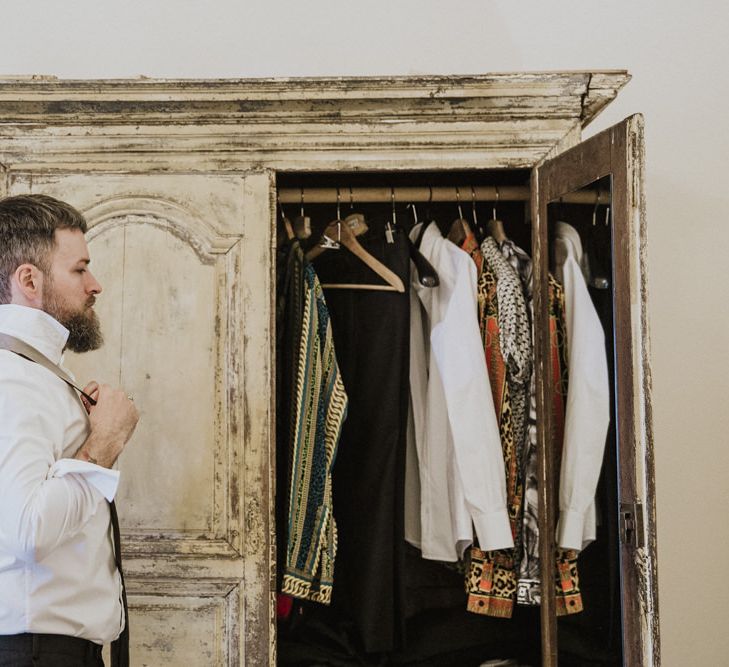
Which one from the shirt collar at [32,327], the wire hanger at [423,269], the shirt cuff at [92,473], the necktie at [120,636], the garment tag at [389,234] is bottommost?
the necktie at [120,636]

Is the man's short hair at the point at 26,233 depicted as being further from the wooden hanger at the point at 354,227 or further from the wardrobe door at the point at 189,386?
the wooden hanger at the point at 354,227

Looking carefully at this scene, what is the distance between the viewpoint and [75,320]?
66.2 inches

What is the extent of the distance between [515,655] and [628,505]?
914 mm

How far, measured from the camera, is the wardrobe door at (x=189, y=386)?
1.98 metres

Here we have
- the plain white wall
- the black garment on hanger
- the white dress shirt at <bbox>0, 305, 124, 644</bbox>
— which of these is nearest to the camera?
the white dress shirt at <bbox>0, 305, 124, 644</bbox>

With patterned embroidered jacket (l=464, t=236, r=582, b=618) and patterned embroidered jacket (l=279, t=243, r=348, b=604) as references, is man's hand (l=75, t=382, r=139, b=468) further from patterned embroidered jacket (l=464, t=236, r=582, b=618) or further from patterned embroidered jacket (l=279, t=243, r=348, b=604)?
patterned embroidered jacket (l=464, t=236, r=582, b=618)

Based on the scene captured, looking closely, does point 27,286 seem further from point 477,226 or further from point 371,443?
point 477,226

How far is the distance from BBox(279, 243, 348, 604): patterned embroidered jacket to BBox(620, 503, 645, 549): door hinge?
2.58ft

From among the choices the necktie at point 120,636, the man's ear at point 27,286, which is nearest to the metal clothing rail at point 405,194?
the man's ear at point 27,286

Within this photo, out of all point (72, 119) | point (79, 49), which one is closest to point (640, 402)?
point (72, 119)

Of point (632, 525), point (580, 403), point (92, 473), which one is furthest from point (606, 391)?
point (92, 473)

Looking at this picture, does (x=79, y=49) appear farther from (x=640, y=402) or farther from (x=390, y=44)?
(x=640, y=402)

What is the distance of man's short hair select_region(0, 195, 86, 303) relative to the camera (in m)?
1.60

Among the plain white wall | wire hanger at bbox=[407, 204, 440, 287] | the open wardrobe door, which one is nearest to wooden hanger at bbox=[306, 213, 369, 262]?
wire hanger at bbox=[407, 204, 440, 287]
